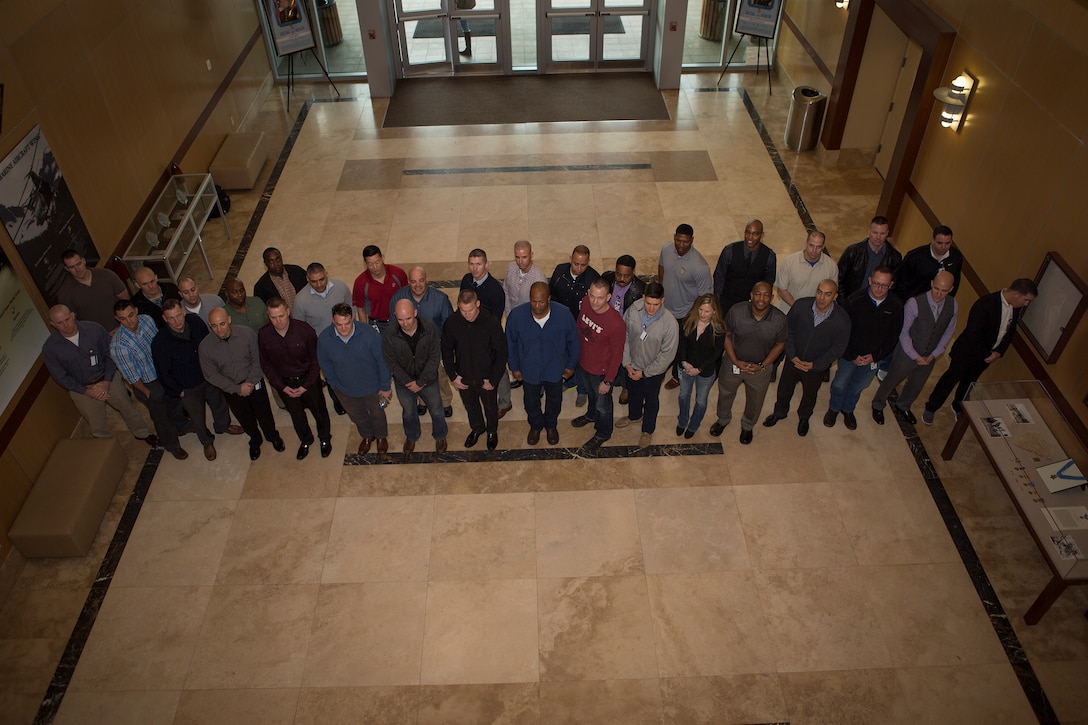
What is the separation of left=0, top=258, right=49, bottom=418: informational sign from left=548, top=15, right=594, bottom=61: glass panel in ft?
34.0

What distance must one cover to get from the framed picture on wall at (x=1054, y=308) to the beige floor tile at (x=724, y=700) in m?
3.61

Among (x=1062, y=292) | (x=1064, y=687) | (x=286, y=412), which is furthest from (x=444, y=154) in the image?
(x=1064, y=687)

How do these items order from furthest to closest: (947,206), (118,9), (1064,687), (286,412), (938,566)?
(118,9)
(947,206)
(286,412)
(938,566)
(1064,687)

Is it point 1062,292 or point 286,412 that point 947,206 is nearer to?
point 1062,292

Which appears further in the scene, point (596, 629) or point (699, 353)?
point (699, 353)

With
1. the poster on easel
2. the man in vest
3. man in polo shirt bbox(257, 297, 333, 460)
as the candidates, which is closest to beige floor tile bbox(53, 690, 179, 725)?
man in polo shirt bbox(257, 297, 333, 460)

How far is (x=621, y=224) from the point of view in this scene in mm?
9656

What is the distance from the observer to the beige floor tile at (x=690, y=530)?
5781mm

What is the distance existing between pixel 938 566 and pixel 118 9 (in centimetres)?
1013

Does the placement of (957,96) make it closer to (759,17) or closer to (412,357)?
(412,357)

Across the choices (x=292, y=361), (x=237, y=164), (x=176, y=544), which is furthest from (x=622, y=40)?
(x=176, y=544)

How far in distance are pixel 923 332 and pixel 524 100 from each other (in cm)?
881

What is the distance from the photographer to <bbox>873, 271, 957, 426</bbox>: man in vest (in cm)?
602

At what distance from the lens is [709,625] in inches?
213
